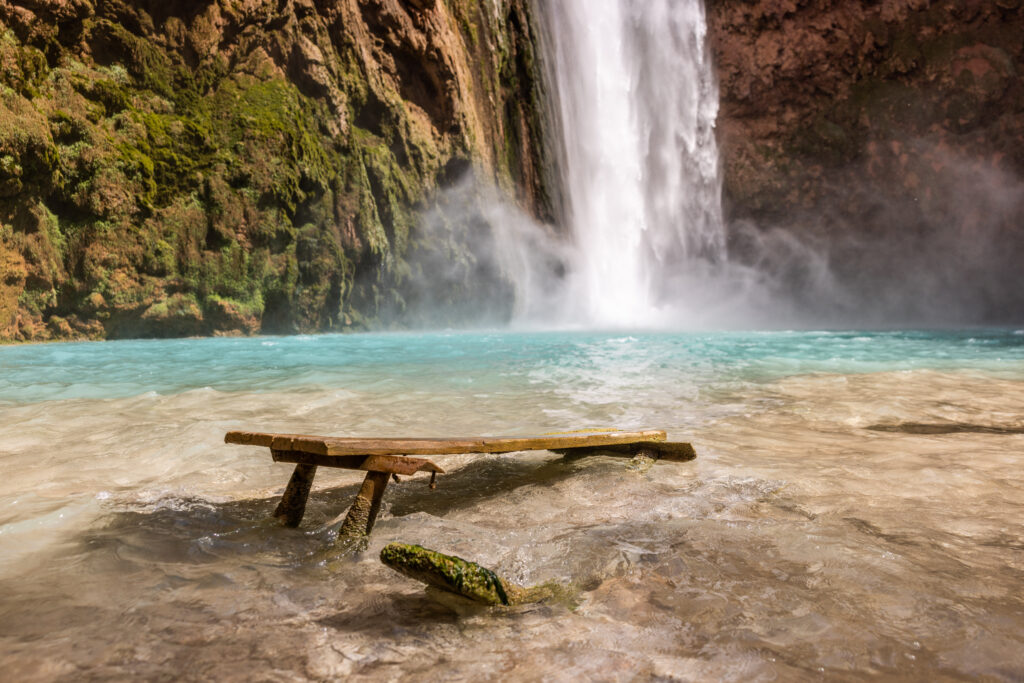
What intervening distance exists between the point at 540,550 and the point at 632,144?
2729cm

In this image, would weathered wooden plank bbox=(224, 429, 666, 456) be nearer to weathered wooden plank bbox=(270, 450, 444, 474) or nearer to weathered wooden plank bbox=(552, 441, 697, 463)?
weathered wooden plank bbox=(270, 450, 444, 474)

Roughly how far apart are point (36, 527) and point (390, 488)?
4.76 feet

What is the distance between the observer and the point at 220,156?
15.2 meters

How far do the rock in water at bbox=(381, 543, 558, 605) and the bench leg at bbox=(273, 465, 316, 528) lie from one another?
34.9 inches

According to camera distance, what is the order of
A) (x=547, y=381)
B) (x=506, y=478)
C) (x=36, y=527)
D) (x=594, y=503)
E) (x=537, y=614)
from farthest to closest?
(x=547, y=381)
(x=506, y=478)
(x=594, y=503)
(x=36, y=527)
(x=537, y=614)

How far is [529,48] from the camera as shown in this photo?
24.6 metres

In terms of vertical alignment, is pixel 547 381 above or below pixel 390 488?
below

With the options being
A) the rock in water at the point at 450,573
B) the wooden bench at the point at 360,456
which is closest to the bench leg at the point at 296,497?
the wooden bench at the point at 360,456

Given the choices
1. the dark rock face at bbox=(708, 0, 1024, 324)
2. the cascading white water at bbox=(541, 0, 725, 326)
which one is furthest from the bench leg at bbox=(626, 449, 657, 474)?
the dark rock face at bbox=(708, 0, 1024, 324)

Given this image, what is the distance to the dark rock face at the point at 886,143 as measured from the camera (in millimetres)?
25922

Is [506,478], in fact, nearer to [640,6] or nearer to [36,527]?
[36,527]

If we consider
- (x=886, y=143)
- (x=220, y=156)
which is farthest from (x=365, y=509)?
(x=886, y=143)

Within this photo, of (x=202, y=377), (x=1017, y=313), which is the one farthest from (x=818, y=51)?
(x=202, y=377)

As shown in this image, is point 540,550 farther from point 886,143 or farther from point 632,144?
point 886,143
